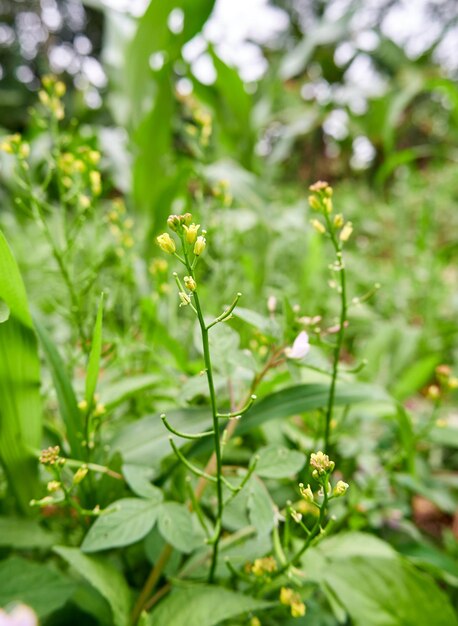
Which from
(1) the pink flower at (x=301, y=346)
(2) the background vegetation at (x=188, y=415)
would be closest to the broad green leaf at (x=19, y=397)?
(2) the background vegetation at (x=188, y=415)

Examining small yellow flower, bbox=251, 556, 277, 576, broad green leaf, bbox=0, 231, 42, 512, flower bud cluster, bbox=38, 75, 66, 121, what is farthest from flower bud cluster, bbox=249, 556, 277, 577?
flower bud cluster, bbox=38, 75, 66, 121

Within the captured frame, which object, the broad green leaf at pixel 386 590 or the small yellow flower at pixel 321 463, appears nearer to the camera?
the small yellow flower at pixel 321 463

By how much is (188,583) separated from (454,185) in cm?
294

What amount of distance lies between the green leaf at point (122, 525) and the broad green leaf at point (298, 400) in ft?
0.41

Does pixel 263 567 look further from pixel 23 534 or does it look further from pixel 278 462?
pixel 23 534

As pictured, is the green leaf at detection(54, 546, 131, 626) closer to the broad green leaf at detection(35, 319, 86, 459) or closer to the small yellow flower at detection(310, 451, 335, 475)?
the broad green leaf at detection(35, 319, 86, 459)

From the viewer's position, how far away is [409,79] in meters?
2.23

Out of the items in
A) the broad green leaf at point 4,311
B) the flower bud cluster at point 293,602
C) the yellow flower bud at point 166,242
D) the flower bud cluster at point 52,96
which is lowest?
the flower bud cluster at point 293,602

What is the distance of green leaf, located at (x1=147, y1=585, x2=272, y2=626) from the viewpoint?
0.37 metres

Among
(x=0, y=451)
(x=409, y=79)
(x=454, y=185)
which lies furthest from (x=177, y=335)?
(x=454, y=185)

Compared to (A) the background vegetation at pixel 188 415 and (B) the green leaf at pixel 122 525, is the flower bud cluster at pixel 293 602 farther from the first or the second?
(B) the green leaf at pixel 122 525

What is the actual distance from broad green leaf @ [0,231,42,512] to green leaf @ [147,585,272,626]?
0.55 feet

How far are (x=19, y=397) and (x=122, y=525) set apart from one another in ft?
0.52

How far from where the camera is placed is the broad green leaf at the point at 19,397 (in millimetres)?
419
